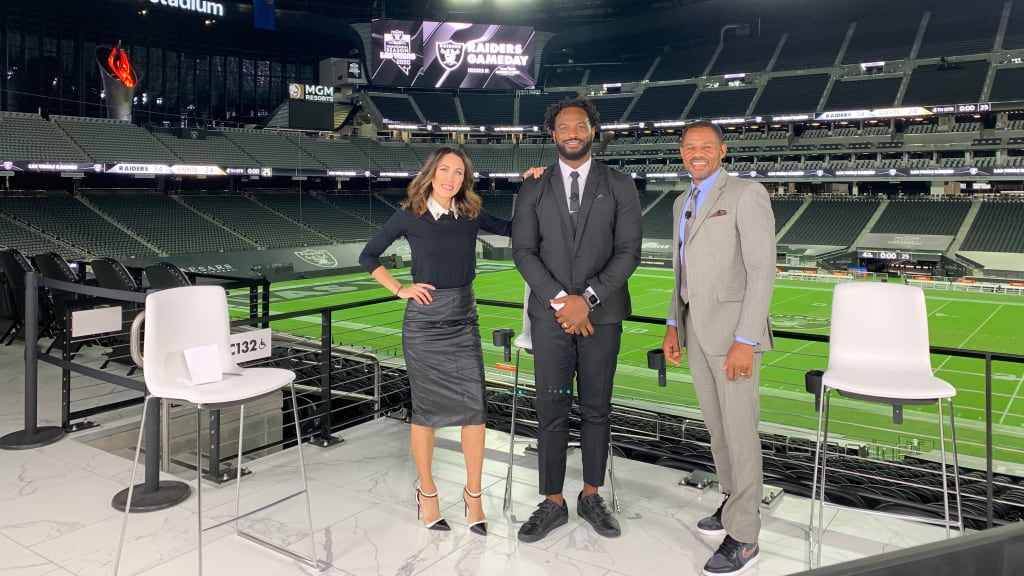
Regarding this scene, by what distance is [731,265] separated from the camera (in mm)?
3172

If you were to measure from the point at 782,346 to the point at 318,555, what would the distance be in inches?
681

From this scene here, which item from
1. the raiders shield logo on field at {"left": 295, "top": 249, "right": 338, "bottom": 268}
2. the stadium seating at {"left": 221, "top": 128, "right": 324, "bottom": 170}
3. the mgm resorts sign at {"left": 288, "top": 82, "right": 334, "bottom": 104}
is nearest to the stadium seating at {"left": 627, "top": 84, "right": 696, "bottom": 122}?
the mgm resorts sign at {"left": 288, "top": 82, "right": 334, "bottom": 104}

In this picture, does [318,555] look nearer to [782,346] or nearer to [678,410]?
[678,410]

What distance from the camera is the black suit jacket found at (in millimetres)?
3461

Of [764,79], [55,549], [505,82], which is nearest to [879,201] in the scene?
[764,79]

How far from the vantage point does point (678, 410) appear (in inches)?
464

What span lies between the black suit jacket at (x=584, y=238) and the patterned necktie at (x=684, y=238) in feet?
0.68

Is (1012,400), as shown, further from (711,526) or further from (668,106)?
(668,106)

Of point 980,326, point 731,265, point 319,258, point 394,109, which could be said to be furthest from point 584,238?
point 394,109

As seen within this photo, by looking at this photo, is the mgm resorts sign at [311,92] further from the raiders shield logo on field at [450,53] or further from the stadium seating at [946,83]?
the stadium seating at [946,83]

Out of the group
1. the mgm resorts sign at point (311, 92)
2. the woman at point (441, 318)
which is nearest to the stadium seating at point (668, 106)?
the mgm resorts sign at point (311, 92)

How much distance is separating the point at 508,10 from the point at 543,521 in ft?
158

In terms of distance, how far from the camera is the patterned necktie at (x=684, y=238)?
11.0 ft

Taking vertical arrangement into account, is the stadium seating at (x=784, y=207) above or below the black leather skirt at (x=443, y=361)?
above
